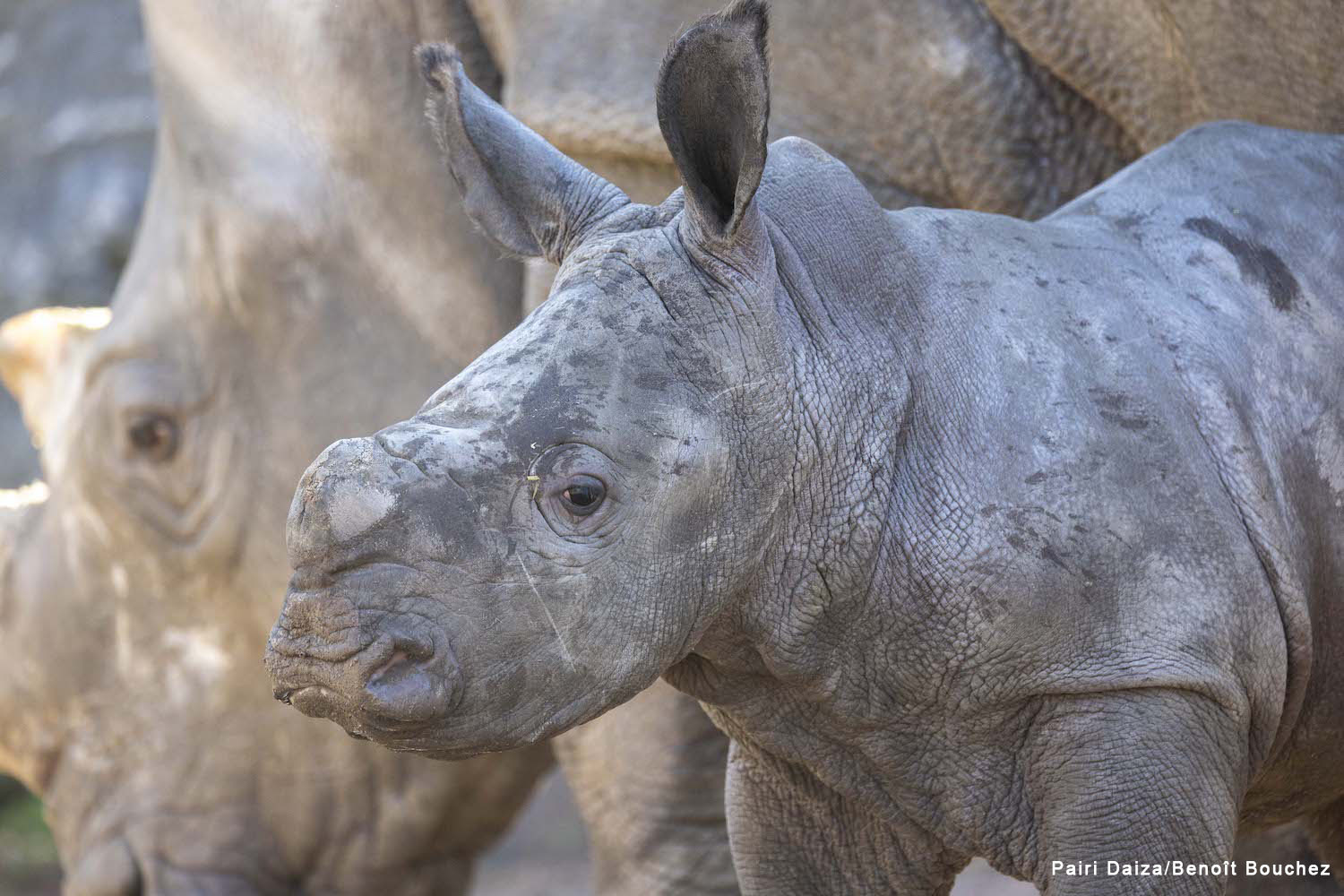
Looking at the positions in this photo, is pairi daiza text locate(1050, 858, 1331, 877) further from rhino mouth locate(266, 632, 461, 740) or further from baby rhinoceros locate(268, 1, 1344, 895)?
rhino mouth locate(266, 632, 461, 740)

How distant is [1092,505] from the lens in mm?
1910

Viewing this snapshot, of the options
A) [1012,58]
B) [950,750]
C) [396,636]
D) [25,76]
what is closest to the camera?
[396,636]

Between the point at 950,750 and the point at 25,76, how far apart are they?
7.24m

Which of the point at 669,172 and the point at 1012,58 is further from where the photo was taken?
the point at 669,172

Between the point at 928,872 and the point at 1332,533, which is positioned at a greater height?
the point at 1332,533

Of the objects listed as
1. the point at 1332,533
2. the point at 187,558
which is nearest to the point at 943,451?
the point at 1332,533

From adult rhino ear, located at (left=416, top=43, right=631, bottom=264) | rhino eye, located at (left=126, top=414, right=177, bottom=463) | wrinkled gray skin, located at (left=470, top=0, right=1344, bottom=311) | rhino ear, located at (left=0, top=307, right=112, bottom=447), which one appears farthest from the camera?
rhino ear, located at (left=0, top=307, right=112, bottom=447)

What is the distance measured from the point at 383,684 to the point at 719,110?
2.24 feet

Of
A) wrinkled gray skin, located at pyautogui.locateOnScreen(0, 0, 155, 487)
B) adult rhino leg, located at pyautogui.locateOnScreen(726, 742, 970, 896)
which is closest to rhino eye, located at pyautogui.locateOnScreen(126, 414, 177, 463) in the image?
adult rhino leg, located at pyautogui.locateOnScreen(726, 742, 970, 896)

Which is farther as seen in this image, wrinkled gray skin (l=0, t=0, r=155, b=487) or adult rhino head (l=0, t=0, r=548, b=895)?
wrinkled gray skin (l=0, t=0, r=155, b=487)

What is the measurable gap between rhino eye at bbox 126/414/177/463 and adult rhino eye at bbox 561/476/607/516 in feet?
8.58

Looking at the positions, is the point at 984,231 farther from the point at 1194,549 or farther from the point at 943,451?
the point at 1194,549

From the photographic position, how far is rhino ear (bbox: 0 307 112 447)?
446 centimetres

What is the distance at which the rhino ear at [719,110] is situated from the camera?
1796mm
